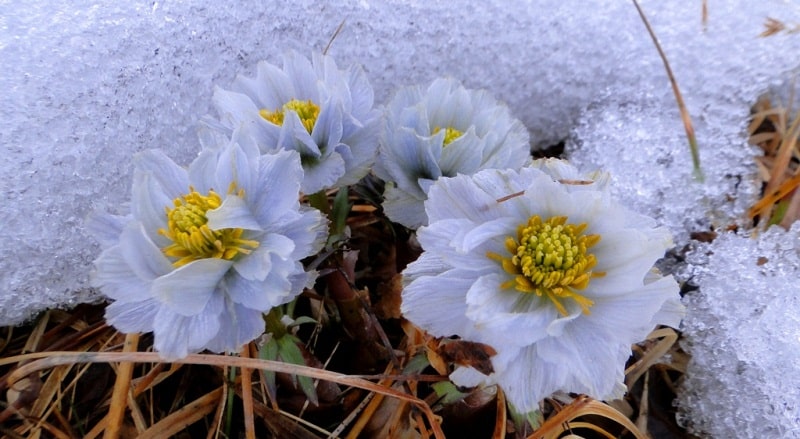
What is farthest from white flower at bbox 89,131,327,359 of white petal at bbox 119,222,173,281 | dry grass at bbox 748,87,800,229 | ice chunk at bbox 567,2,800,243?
dry grass at bbox 748,87,800,229

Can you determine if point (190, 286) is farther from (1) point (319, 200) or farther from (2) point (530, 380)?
(2) point (530, 380)

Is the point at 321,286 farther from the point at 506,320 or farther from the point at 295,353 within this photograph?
the point at 506,320

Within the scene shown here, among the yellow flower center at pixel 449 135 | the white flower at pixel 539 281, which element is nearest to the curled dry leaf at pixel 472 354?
the white flower at pixel 539 281

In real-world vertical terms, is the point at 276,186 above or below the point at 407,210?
above

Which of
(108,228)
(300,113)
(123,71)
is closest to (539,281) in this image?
(300,113)

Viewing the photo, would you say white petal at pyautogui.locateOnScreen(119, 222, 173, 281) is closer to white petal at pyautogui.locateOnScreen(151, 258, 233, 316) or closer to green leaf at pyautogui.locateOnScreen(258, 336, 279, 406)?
white petal at pyautogui.locateOnScreen(151, 258, 233, 316)

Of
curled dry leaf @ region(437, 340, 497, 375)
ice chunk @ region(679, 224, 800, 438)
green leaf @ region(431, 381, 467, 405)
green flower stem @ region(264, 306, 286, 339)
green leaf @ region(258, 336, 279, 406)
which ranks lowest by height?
ice chunk @ region(679, 224, 800, 438)

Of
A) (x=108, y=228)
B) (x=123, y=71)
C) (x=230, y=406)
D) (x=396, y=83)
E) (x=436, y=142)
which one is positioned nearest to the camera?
(x=108, y=228)
